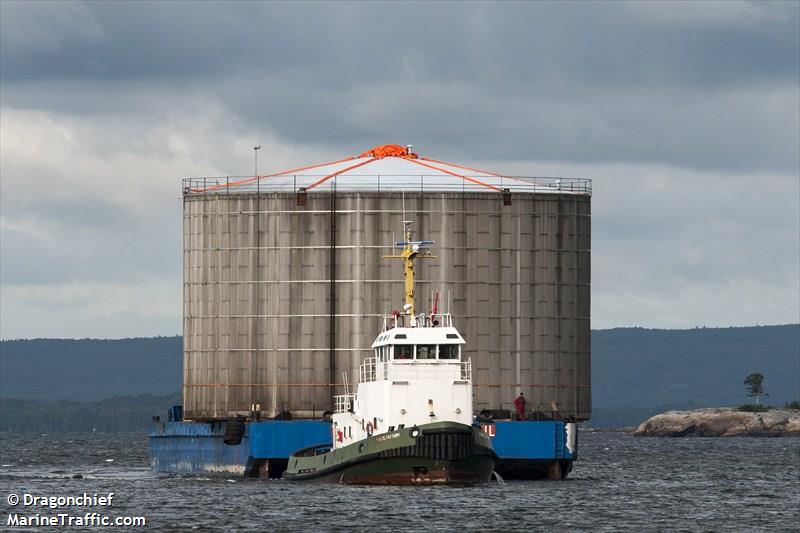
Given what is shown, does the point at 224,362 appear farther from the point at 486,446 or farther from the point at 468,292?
the point at 486,446

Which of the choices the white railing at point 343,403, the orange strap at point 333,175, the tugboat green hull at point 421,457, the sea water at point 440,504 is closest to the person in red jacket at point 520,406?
the sea water at point 440,504

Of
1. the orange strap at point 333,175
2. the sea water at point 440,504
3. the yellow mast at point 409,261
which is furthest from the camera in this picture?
the orange strap at point 333,175

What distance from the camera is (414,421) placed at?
3157 inches

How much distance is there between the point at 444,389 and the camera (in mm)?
80688

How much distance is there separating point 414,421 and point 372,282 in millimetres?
14798

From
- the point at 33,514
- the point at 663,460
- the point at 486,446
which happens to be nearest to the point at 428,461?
the point at 486,446

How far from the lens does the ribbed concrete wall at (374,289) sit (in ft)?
309

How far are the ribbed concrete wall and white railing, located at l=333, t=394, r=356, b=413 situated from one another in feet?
2.06

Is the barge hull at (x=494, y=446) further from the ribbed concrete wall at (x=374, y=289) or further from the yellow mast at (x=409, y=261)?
the yellow mast at (x=409, y=261)

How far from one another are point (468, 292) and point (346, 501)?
65.0 feet

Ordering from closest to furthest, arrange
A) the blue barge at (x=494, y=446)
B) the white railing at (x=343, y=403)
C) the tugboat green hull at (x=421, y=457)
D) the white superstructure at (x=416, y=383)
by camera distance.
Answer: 1. the tugboat green hull at (x=421, y=457)
2. the white superstructure at (x=416, y=383)
3. the white railing at (x=343, y=403)
4. the blue barge at (x=494, y=446)

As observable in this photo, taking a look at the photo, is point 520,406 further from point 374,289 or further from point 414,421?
point 414,421

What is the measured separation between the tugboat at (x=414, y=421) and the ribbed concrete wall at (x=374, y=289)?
31.8 ft

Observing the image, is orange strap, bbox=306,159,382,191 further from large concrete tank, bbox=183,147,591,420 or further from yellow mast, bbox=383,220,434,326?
yellow mast, bbox=383,220,434,326
